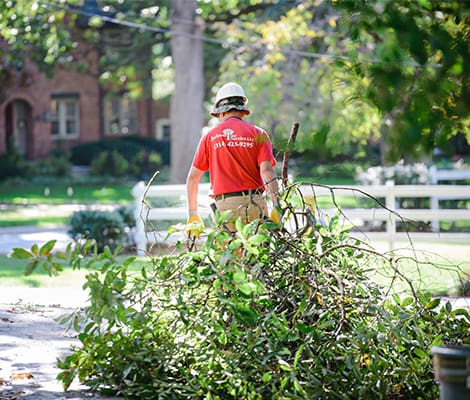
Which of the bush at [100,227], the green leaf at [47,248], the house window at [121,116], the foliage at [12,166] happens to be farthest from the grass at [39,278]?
the house window at [121,116]

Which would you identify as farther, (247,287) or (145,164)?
(145,164)

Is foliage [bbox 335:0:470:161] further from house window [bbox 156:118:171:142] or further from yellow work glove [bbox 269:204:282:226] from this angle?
house window [bbox 156:118:171:142]

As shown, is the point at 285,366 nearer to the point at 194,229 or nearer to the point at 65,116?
the point at 194,229

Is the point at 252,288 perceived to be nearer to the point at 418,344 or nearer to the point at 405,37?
the point at 418,344

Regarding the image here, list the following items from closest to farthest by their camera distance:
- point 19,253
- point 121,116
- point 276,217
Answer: point 19,253, point 276,217, point 121,116

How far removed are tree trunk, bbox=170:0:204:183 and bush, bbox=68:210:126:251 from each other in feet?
17.6

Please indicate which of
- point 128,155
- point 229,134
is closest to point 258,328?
point 229,134

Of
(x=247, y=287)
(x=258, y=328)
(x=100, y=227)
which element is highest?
A: (x=247, y=287)

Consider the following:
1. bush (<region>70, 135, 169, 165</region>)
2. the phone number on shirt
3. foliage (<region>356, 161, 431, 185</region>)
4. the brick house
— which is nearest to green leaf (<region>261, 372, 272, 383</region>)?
the phone number on shirt

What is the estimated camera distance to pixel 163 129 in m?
48.3

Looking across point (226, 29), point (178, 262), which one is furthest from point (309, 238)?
point (226, 29)

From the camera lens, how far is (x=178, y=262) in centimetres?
682

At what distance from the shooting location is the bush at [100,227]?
16422 millimetres

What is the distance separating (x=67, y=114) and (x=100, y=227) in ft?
93.3
